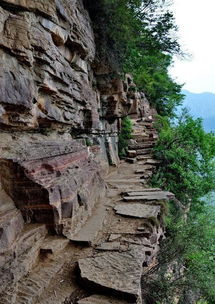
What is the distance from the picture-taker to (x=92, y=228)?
3479 millimetres

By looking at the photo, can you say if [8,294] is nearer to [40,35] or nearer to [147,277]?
[147,277]

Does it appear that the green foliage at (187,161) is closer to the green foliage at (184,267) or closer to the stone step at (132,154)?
the stone step at (132,154)

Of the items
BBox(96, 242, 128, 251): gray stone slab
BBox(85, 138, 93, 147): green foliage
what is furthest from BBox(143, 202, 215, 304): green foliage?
BBox(85, 138, 93, 147): green foliage

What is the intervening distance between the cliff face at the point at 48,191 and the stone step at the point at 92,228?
0.7 inches

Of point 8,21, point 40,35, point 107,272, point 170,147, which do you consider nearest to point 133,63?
point 170,147

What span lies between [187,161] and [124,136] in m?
4.28

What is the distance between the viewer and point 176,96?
18484 millimetres

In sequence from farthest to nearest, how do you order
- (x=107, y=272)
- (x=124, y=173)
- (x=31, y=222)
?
1. (x=124, y=173)
2. (x=31, y=222)
3. (x=107, y=272)

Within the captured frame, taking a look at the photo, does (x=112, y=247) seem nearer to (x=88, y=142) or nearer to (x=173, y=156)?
(x=88, y=142)

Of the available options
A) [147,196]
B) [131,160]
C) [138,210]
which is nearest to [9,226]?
[138,210]

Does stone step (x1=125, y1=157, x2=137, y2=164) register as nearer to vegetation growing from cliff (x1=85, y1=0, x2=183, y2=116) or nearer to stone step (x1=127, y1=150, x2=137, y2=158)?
stone step (x1=127, y1=150, x2=137, y2=158)

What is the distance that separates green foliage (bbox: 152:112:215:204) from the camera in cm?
806

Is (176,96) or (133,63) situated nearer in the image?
(133,63)

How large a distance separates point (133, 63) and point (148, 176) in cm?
443
